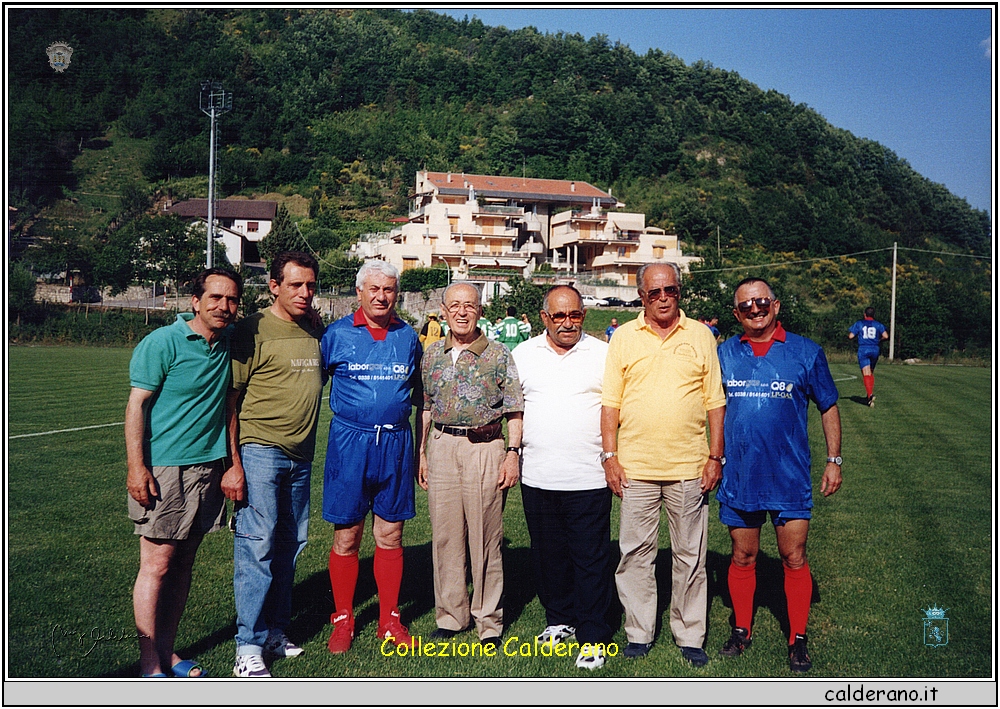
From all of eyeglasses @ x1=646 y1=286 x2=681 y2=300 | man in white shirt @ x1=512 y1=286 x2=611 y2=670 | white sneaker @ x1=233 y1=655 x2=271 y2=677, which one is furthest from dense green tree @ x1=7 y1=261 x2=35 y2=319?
eyeglasses @ x1=646 y1=286 x2=681 y2=300

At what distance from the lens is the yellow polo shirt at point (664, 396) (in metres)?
3.69

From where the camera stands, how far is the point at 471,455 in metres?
3.89

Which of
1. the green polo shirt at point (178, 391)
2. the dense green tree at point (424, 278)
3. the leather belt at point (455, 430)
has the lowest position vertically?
→ the leather belt at point (455, 430)

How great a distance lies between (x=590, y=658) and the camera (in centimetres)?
363

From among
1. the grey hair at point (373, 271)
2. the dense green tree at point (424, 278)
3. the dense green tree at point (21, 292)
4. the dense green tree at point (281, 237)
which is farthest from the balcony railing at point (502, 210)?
the grey hair at point (373, 271)

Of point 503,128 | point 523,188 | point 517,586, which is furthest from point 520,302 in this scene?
point 503,128

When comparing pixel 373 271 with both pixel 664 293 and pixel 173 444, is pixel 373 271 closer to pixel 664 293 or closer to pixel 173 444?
pixel 173 444

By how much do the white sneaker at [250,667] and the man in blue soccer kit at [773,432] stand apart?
2.29m

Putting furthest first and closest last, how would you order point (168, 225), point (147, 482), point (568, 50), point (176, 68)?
point (568, 50) < point (176, 68) < point (168, 225) < point (147, 482)

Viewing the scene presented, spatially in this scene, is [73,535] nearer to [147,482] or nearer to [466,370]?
[147,482]

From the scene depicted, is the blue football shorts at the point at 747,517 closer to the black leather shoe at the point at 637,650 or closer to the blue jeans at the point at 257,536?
the black leather shoe at the point at 637,650

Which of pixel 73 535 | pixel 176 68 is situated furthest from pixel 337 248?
pixel 73 535

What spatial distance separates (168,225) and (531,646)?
48.1 metres

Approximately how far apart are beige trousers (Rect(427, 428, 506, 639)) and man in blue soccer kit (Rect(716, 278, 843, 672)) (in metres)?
1.20
